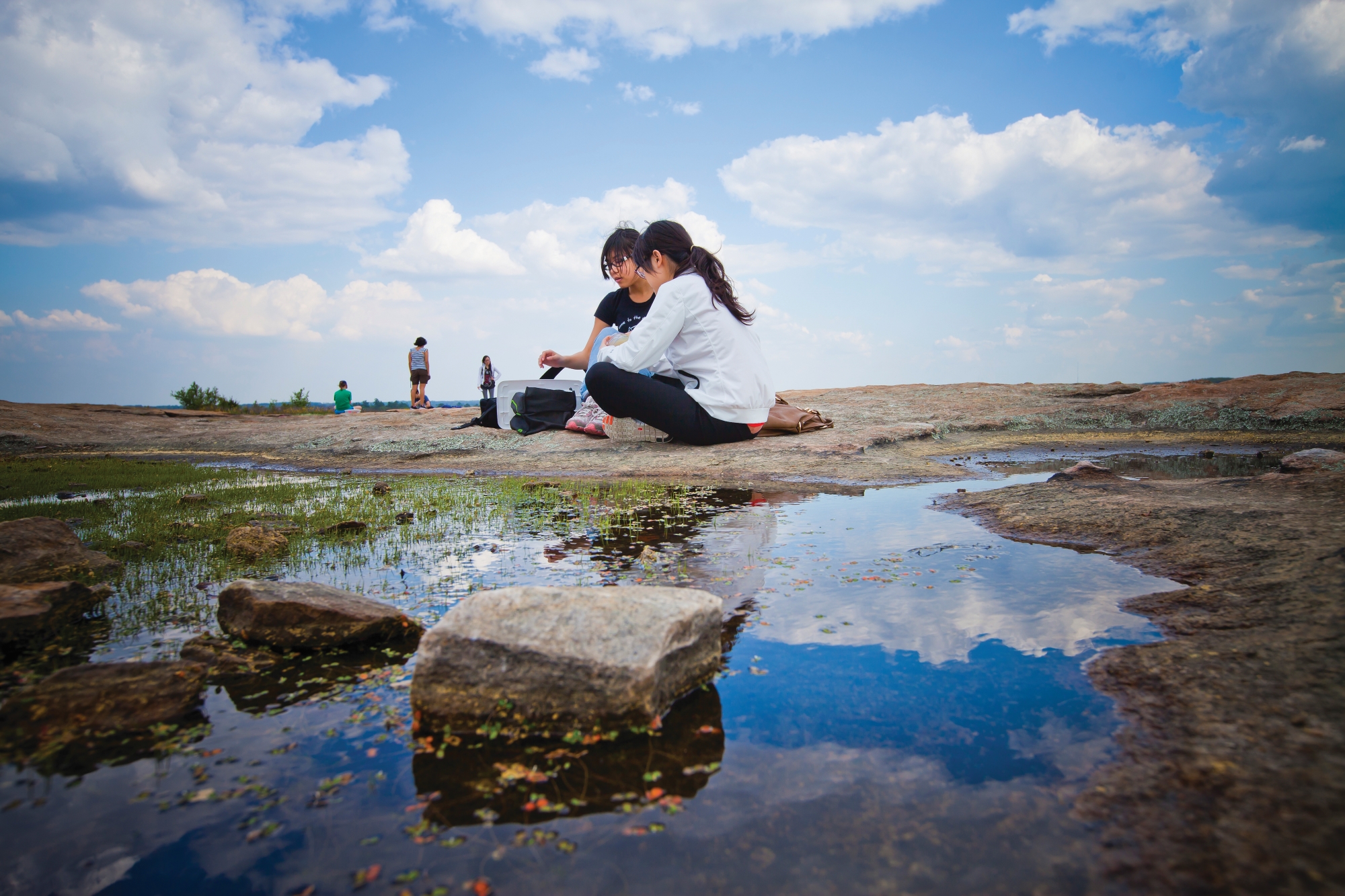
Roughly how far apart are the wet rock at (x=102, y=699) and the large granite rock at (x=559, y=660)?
0.85m

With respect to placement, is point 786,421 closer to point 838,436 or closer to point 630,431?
point 838,436

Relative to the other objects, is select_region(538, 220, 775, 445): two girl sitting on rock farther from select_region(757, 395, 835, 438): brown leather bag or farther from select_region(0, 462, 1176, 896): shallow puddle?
select_region(0, 462, 1176, 896): shallow puddle

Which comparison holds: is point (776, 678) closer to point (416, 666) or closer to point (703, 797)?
point (703, 797)

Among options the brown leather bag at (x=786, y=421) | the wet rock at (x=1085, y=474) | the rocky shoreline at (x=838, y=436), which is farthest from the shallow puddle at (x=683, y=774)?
the brown leather bag at (x=786, y=421)

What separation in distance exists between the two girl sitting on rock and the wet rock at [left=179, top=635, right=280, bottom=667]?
4996 mm

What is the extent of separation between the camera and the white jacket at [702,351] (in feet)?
23.5

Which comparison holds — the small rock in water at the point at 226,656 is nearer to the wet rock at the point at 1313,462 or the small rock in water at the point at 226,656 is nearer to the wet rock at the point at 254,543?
the wet rock at the point at 254,543

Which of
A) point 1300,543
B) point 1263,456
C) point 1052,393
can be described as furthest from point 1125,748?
point 1052,393

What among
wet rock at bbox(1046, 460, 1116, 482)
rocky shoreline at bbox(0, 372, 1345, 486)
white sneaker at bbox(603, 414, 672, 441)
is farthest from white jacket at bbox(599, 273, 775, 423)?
wet rock at bbox(1046, 460, 1116, 482)

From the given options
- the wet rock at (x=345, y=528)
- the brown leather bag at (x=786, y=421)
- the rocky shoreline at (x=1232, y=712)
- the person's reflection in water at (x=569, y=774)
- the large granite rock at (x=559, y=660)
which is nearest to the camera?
the rocky shoreline at (x=1232, y=712)

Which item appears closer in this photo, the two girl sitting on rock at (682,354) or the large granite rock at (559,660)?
the large granite rock at (559,660)

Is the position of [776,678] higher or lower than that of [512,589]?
lower

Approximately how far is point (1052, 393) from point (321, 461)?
14073mm

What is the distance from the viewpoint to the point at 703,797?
185 centimetres
